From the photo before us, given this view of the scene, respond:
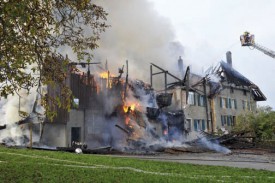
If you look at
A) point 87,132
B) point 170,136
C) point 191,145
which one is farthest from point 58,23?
point 170,136

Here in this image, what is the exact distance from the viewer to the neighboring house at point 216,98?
37.2m

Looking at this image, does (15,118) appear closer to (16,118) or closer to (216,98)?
(16,118)

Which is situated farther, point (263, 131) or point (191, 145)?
point (263, 131)

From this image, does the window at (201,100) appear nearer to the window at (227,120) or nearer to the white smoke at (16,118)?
the window at (227,120)

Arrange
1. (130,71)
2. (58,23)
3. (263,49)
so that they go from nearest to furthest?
(58,23)
(130,71)
(263,49)

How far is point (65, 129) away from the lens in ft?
86.4

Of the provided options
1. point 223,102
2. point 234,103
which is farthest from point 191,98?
point 234,103

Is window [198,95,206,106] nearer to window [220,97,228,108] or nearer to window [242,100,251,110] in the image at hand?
window [220,97,228,108]

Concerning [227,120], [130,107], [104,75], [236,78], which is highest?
[236,78]

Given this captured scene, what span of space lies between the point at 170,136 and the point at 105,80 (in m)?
9.63

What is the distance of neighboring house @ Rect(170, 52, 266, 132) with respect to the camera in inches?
1465

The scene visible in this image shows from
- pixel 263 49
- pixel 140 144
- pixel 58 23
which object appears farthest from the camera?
pixel 263 49

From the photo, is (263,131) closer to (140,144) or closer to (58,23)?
(140,144)

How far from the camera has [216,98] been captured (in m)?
41.3
